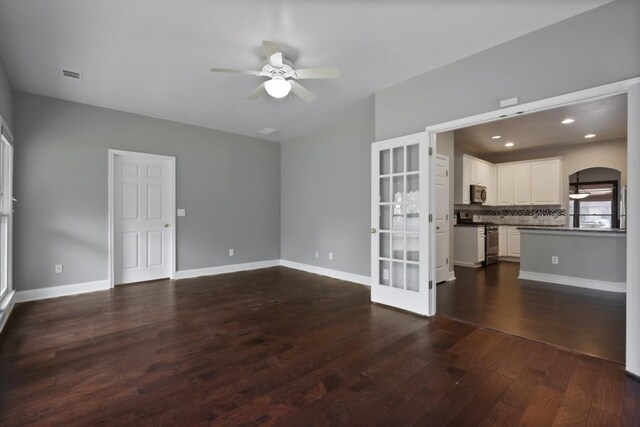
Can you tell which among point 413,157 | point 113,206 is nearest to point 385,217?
point 413,157

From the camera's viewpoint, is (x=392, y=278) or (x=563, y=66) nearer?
(x=563, y=66)

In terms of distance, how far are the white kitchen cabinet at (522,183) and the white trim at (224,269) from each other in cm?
595

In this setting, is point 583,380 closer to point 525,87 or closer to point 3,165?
point 525,87

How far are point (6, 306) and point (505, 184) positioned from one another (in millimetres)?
9245

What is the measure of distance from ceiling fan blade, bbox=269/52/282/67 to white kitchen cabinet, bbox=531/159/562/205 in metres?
6.86

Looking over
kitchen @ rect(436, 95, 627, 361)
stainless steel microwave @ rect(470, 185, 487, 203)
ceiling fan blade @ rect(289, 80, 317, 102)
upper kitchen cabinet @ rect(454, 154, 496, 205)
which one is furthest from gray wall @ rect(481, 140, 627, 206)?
ceiling fan blade @ rect(289, 80, 317, 102)

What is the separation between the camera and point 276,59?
2.68 m

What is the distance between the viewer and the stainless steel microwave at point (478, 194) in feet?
22.5

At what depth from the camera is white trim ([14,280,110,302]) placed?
12.9 ft

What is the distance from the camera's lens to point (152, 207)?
5062mm

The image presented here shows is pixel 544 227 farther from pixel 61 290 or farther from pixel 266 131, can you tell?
pixel 61 290

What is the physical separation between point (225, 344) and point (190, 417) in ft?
3.18

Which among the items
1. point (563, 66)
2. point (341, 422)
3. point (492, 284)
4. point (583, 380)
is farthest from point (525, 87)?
point (492, 284)

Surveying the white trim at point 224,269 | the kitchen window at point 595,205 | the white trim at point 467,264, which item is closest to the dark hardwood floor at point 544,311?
the white trim at point 467,264
